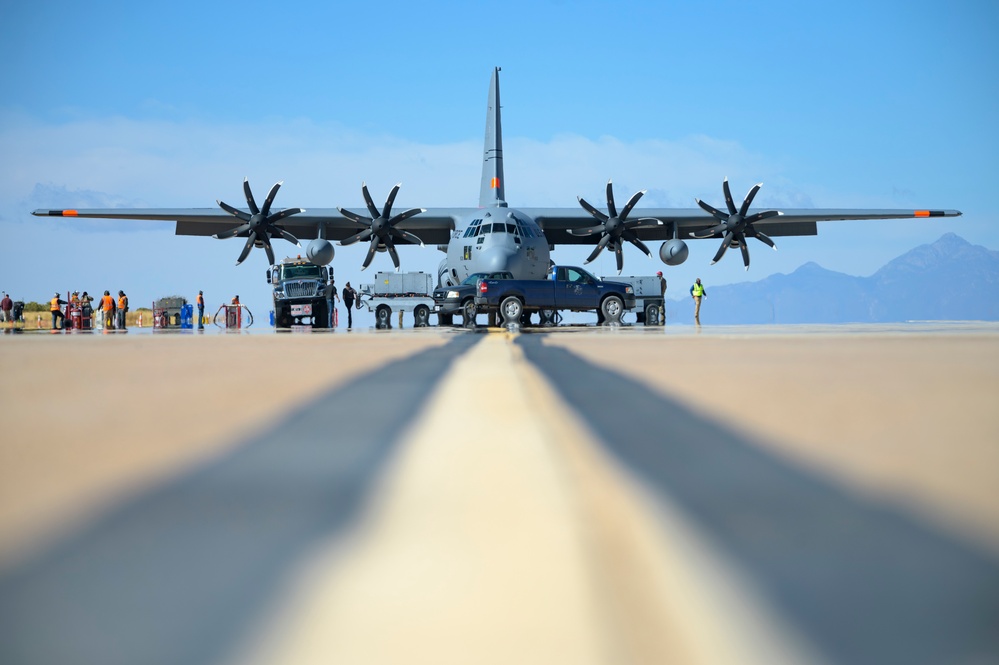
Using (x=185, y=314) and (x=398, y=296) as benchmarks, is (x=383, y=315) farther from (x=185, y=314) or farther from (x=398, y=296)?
(x=185, y=314)

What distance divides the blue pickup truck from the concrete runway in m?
19.7

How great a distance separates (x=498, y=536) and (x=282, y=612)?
23.0 inches

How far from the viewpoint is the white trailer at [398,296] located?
1630 inches

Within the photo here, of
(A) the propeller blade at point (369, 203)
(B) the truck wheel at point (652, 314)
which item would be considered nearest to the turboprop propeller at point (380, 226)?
(A) the propeller blade at point (369, 203)

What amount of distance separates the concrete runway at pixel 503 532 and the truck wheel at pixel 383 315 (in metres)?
36.9

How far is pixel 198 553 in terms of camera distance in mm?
1774

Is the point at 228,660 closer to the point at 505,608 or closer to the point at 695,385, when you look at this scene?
the point at 505,608

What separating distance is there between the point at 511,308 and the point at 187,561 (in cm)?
2258

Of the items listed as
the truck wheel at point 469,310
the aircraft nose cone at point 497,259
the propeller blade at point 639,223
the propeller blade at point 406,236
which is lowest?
the truck wheel at point 469,310

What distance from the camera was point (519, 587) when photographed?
1497 millimetres

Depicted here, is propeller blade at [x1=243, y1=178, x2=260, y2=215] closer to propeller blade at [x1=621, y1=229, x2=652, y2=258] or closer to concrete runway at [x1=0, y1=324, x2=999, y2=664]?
propeller blade at [x1=621, y1=229, x2=652, y2=258]

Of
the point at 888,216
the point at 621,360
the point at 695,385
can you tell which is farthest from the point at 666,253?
the point at 695,385

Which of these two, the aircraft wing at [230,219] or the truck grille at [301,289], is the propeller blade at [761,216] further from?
the truck grille at [301,289]

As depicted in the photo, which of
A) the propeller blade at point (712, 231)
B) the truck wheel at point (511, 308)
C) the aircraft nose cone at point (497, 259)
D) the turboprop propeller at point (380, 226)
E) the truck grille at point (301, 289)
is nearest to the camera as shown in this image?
the truck wheel at point (511, 308)
